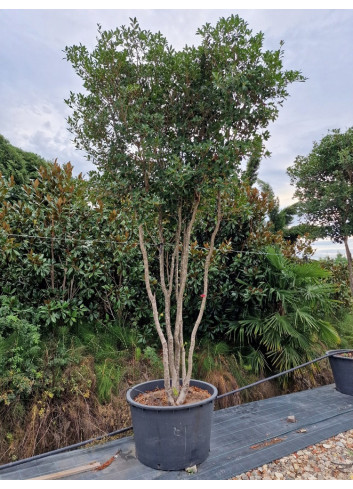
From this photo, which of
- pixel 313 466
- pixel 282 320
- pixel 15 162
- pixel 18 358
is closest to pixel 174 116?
pixel 18 358

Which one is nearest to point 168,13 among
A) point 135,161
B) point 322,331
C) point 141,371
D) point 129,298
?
point 135,161

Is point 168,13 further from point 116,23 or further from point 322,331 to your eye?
point 322,331

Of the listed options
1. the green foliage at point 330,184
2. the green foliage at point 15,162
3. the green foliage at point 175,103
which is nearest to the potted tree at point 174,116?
the green foliage at point 175,103

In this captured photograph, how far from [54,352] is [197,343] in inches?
69.5

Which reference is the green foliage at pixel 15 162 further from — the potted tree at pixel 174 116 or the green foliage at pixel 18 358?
the potted tree at pixel 174 116

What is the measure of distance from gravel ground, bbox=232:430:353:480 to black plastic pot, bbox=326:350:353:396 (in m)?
1.32

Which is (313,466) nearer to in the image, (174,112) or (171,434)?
(171,434)

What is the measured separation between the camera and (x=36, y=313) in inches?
134

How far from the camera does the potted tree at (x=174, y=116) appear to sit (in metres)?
2.56

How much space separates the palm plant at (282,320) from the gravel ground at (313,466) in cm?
134

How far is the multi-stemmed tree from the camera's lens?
257 cm

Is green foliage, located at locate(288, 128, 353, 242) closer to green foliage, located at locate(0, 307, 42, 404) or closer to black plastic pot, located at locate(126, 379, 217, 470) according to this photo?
black plastic pot, located at locate(126, 379, 217, 470)

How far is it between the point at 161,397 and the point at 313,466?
120 cm

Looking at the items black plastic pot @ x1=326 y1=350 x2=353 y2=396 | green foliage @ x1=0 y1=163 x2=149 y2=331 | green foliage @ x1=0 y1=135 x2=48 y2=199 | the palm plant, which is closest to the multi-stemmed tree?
green foliage @ x1=0 y1=163 x2=149 y2=331
